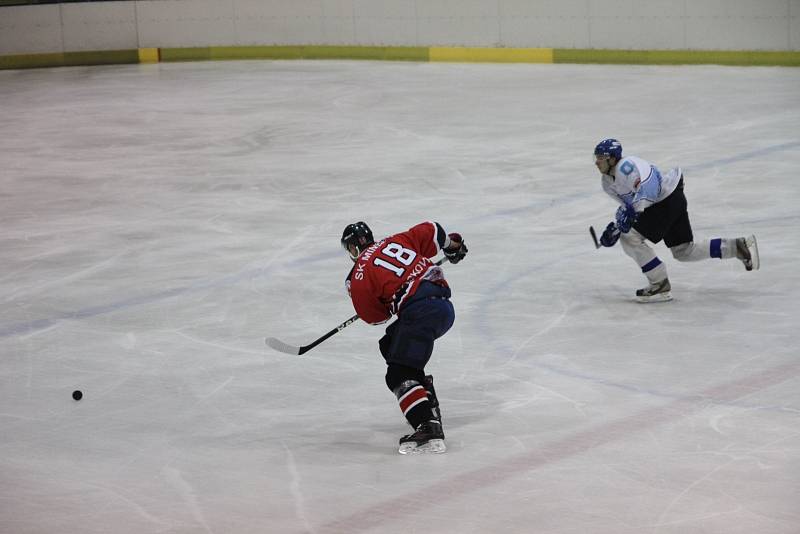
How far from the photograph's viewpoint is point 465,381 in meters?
5.87

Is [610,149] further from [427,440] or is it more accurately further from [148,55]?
[148,55]

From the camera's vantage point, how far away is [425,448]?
4938mm

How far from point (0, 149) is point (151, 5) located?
765 cm

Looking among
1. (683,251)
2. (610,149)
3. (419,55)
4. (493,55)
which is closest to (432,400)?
(610,149)

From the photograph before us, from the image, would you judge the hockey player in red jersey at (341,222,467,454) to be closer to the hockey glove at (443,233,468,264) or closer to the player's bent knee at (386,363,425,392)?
the player's bent knee at (386,363,425,392)

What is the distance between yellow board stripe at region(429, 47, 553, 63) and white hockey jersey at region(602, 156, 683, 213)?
1045 centimetres

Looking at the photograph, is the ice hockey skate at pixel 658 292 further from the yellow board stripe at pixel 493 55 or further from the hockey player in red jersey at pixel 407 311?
the yellow board stripe at pixel 493 55

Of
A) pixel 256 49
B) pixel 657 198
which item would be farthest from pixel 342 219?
pixel 256 49

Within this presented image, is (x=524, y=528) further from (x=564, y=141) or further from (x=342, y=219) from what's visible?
(x=564, y=141)

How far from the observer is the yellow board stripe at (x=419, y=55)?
1537 cm

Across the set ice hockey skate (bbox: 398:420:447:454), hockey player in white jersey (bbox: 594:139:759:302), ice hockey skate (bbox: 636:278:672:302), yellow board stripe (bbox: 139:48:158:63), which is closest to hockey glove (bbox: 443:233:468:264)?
ice hockey skate (bbox: 398:420:447:454)

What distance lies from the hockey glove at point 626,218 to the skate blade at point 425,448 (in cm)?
235

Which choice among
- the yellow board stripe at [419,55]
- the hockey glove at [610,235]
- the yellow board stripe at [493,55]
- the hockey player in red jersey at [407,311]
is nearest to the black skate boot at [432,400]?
the hockey player in red jersey at [407,311]

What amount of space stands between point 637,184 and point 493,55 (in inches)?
439
